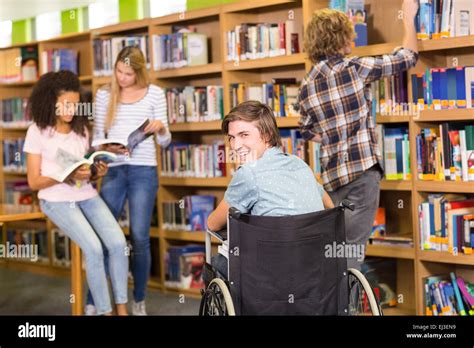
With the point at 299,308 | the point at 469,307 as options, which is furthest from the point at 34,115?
the point at 469,307

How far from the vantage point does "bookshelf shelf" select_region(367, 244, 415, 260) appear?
4.53 m

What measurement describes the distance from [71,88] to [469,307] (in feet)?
8.19

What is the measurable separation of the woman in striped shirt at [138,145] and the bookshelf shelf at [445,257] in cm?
162

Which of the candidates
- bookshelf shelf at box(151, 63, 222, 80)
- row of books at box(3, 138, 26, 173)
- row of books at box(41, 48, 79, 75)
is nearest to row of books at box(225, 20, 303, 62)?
bookshelf shelf at box(151, 63, 222, 80)

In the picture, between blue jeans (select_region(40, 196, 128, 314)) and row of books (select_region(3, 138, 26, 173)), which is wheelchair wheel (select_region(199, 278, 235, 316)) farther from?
row of books (select_region(3, 138, 26, 173))

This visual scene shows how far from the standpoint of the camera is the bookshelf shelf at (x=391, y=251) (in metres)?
4.53

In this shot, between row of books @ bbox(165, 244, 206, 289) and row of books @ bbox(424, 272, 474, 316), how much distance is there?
177 cm

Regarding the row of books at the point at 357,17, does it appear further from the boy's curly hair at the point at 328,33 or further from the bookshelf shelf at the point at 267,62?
the boy's curly hair at the point at 328,33

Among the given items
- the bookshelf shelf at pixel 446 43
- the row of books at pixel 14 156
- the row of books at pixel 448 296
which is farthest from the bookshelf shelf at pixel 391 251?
the row of books at pixel 14 156

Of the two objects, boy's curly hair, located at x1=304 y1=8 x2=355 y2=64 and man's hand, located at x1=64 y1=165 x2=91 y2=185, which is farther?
man's hand, located at x1=64 y1=165 x2=91 y2=185

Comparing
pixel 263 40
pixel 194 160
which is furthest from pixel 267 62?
pixel 194 160

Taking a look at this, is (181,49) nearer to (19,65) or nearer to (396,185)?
(396,185)

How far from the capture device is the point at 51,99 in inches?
175

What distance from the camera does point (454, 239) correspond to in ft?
14.2
